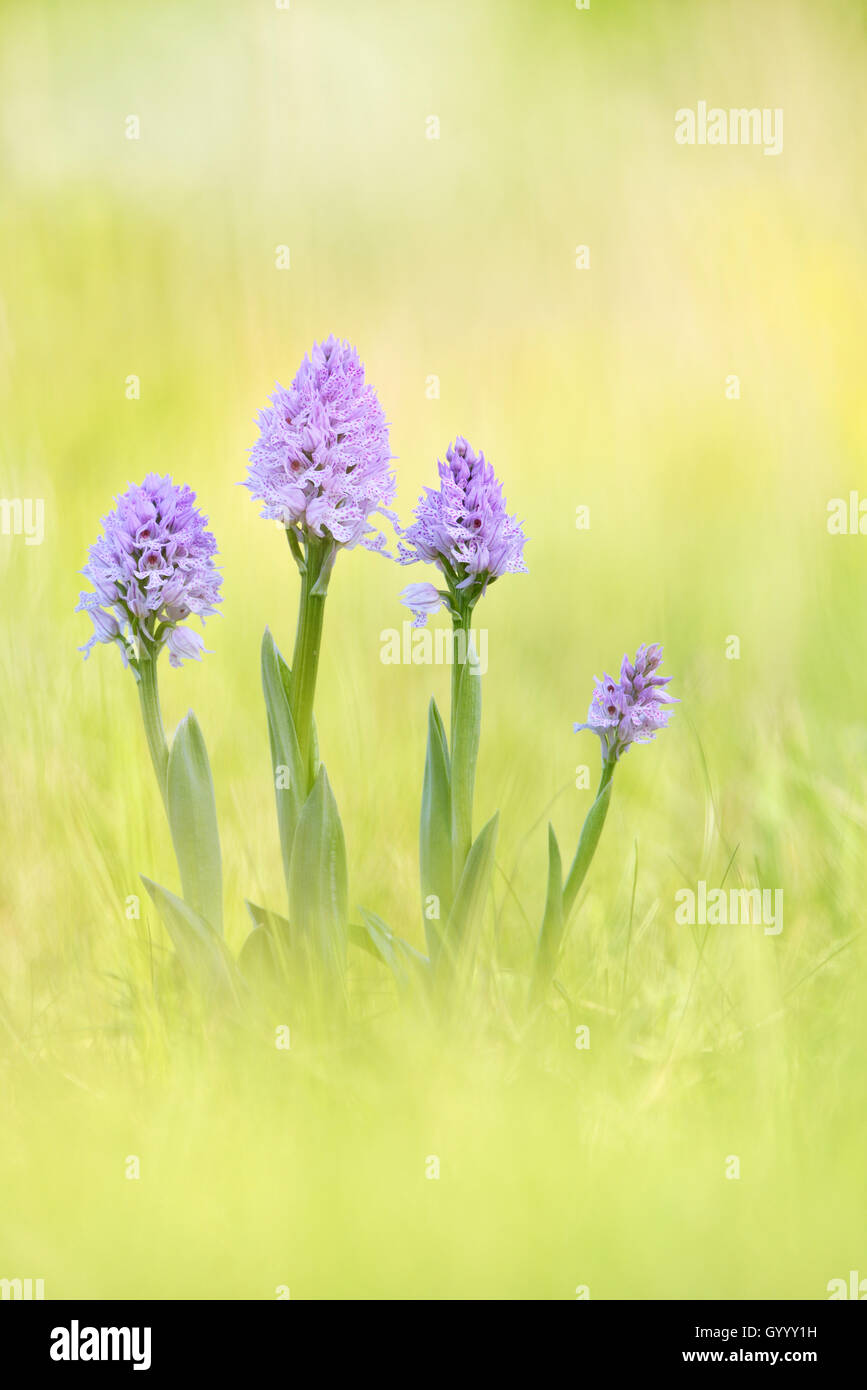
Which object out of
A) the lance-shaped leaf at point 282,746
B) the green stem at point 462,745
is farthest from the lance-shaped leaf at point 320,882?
the green stem at point 462,745

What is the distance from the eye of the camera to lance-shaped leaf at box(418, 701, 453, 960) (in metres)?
1.38

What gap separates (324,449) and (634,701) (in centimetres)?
42

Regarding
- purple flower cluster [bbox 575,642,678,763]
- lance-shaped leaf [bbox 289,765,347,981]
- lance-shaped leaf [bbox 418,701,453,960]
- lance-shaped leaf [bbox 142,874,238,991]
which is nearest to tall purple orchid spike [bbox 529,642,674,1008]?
purple flower cluster [bbox 575,642,678,763]

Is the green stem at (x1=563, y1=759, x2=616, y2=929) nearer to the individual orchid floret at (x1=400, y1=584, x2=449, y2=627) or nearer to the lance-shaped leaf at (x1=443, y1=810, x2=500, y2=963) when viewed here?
the lance-shaped leaf at (x1=443, y1=810, x2=500, y2=963)

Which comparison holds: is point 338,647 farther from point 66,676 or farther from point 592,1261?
point 592,1261

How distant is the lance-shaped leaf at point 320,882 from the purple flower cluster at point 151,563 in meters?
0.23

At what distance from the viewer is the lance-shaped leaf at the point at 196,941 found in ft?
4.27

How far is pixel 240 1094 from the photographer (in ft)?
3.91

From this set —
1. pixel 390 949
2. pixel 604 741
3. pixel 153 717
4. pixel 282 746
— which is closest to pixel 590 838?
pixel 604 741

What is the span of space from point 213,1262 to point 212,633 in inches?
35.5

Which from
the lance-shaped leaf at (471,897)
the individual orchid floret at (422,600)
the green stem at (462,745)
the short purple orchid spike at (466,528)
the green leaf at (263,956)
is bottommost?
the green leaf at (263,956)

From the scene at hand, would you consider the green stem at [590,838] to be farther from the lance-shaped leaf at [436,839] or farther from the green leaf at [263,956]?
the green leaf at [263,956]

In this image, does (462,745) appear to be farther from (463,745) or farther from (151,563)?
(151,563)
